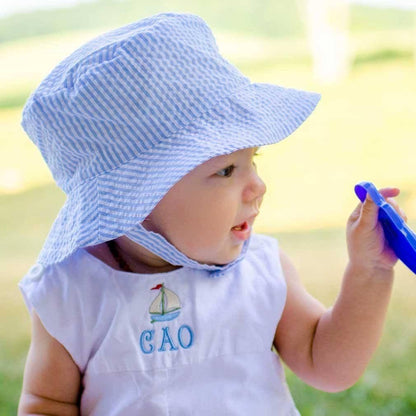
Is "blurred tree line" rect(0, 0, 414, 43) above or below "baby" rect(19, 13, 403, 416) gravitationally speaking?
below

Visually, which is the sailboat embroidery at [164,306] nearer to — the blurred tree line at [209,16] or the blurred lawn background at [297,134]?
the blurred lawn background at [297,134]

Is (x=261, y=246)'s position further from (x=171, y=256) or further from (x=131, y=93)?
(x=131, y=93)

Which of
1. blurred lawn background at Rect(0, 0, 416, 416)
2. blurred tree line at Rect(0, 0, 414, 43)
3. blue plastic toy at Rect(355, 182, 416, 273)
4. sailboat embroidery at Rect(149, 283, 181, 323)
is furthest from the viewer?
blurred tree line at Rect(0, 0, 414, 43)

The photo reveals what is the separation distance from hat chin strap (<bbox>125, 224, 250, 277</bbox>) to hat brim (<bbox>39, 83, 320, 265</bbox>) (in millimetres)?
36

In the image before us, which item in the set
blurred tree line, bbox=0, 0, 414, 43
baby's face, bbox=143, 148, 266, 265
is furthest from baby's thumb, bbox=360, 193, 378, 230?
blurred tree line, bbox=0, 0, 414, 43

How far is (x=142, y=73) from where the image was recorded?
32.1 inches

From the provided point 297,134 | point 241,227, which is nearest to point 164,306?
point 241,227

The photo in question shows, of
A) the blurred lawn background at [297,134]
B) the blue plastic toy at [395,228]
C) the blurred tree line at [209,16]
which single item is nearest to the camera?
the blue plastic toy at [395,228]

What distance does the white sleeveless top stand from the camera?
88cm

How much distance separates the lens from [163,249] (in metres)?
0.87

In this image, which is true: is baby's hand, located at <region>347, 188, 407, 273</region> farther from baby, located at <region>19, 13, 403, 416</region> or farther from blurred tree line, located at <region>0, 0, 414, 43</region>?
blurred tree line, located at <region>0, 0, 414, 43</region>

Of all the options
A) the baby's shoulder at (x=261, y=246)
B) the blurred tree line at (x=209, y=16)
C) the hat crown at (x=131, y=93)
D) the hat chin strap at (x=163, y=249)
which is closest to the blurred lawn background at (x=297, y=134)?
the blurred tree line at (x=209, y=16)

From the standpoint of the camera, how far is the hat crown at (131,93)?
82 centimetres

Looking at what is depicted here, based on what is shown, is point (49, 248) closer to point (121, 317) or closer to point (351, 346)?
point (121, 317)
